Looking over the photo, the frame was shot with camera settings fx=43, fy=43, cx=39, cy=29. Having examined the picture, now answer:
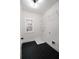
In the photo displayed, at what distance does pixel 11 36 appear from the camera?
0.48 metres

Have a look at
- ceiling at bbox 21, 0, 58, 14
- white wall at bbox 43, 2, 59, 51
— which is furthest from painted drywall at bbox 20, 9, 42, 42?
white wall at bbox 43, 2, 59, 51

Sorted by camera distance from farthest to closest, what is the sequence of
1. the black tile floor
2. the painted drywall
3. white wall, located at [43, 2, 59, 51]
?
the painted drywall < white wall, located at [43, 2, 59, 51] < the black tile floor

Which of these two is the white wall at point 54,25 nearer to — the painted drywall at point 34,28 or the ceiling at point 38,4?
the ceiling at point 38,4

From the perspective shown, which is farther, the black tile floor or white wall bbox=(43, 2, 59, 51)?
white wall bbox=(43, 2, 59, 51)

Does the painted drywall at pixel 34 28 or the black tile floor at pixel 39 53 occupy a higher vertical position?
the painted drywall at pixel 34 28

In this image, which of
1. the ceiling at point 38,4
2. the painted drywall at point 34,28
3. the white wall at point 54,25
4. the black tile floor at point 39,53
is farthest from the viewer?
the painted drywall at point 34,28

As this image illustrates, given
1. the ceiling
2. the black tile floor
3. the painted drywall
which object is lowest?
the black tile floor

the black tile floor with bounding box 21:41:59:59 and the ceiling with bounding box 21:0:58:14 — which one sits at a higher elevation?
the ceiling with bounding box 21:0:58:14

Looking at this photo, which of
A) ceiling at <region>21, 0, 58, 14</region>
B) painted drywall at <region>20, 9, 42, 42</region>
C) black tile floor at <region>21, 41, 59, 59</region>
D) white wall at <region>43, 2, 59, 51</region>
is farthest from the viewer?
painted drywall at <region>20, 9, 42, 42</region>

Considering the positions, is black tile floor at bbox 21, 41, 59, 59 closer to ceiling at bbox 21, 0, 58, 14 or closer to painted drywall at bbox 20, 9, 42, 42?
painted drywall at bbox 20, 9, 42, 42

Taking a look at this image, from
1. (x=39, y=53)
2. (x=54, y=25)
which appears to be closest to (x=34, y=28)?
(x=54, y=25)

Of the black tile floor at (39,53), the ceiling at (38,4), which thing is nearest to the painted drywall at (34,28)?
the ceiling at (38,4)

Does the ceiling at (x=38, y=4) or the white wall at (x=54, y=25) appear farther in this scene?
the ceiling at (x=38, y=4)
